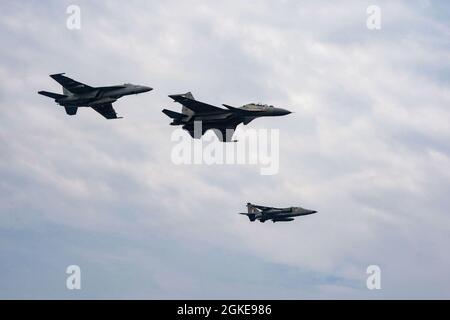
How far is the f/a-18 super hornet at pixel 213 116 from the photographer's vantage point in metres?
112

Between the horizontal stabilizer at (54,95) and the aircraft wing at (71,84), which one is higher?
the aircraft wing at (71,84)

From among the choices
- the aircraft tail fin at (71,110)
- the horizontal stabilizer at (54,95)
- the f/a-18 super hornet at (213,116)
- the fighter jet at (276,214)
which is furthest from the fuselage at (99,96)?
the fighter jet at (276,214)

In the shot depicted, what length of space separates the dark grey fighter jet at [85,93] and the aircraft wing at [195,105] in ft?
21.7

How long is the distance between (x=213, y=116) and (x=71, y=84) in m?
22.7

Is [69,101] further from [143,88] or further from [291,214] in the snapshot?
[291,214]

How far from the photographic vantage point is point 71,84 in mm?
111562

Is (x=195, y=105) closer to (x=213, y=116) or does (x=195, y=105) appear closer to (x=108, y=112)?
(x=213, y=116)

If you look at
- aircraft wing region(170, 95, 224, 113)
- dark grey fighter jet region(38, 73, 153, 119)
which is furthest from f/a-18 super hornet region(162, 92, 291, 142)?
dark grey fighter jet region(38, 73, 153, 119)

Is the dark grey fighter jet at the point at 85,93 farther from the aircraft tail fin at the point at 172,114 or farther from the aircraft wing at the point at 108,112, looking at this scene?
the aircraft tail fin at the point at 172,114

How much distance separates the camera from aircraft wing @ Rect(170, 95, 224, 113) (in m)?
112
